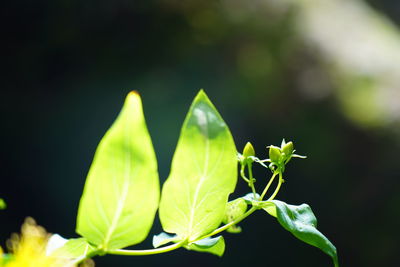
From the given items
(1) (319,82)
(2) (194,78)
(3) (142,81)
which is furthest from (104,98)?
(1) (319,82)

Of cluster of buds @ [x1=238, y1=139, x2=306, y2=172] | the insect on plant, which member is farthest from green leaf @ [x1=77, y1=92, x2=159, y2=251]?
Answer: cluster of buds @ [x1=238, y1=139, x2=306, y2=172]

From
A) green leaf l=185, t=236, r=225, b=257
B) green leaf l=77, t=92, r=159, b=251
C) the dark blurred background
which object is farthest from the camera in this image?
the dark blurred background

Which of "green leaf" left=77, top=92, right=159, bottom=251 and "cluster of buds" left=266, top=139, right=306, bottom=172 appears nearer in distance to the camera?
"green leaf" left=77, top=92, right=159, bottom=251

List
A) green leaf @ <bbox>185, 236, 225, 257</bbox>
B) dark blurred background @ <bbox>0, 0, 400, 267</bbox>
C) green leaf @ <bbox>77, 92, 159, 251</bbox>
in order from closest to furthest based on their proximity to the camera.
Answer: green leaf @ <bbox>77, 92, 159, 251</bbox> → green leaf @ <bbox>185, 236, 225, 257</bbox> → dark blurred background @ <bbox>0, 0, 400, 267</bbox>

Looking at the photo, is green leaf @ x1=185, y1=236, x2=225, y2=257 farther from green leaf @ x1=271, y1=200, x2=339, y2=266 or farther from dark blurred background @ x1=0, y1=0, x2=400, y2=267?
dark blurred background @ x1=0, y1=0, x2=400, y2=267

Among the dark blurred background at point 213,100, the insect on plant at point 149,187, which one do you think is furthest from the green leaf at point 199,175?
the dark blurred background at point 213,100

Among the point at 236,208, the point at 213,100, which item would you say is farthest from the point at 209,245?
the point at 213,100

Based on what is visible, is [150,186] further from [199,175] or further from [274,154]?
[274,154]
